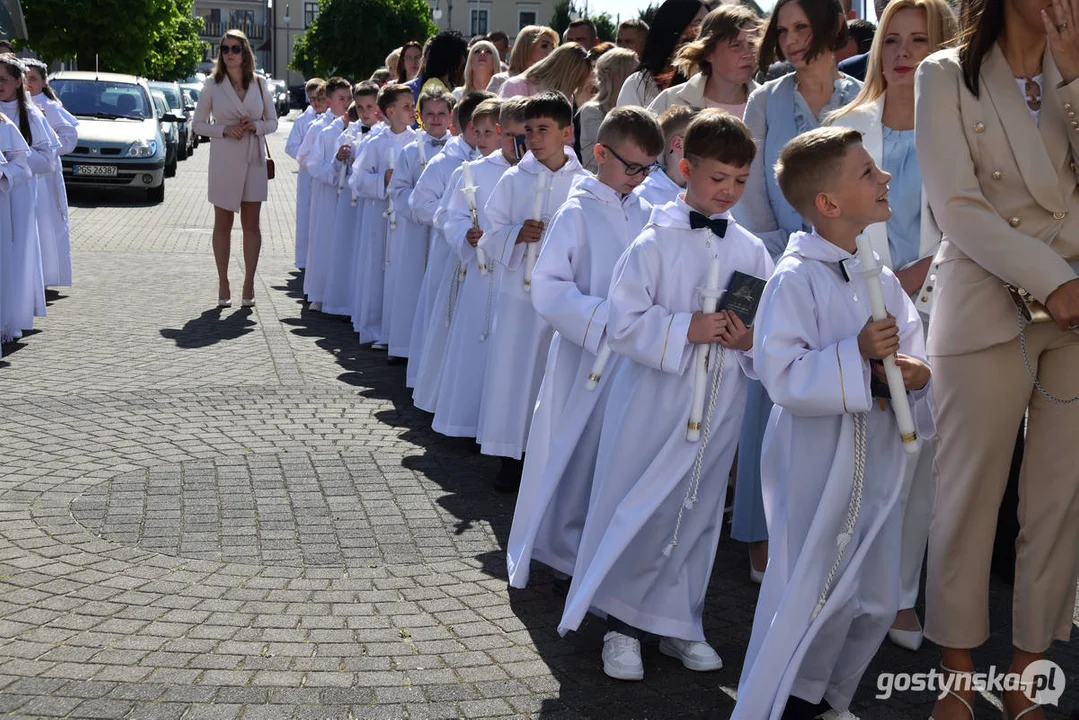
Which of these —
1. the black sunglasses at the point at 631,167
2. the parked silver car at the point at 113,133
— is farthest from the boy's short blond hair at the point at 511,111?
the parked silver car at the point at 113,133

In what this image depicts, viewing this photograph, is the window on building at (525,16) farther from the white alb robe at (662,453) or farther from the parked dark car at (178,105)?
the white alb robe at (662,453)

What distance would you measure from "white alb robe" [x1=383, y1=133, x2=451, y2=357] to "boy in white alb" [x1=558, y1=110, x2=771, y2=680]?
5.48 m

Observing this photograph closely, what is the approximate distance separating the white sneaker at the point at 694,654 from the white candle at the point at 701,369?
2.32 feet

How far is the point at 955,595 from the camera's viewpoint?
172 inches

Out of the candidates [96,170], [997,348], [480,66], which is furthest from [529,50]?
[96,170]

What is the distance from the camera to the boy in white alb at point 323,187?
13.4 meters

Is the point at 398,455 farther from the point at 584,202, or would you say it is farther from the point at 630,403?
the point at 630,403

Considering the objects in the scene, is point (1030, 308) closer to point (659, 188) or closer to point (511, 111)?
point (659, 188)

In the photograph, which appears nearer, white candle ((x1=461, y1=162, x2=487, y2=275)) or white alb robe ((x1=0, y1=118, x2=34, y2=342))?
white candle ((x1=461, y1=162, x2=487, y2=275))

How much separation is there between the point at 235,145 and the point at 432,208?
4360 mm

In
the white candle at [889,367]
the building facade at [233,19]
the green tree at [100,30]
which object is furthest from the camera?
the building facade at [233,19]

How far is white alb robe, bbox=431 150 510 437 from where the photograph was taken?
783 cm

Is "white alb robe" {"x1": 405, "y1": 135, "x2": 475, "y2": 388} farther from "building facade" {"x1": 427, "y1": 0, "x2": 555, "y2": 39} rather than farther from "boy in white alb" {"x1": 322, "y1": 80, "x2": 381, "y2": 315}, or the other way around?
"building facade" {"x1": 427, "y1": 0, "x2": 555, "y2": 39}

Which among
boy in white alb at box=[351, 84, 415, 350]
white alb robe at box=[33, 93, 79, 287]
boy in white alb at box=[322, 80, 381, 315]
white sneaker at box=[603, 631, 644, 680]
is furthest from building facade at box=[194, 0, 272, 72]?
white sneaker at box=[603, 631, 644, 680]
